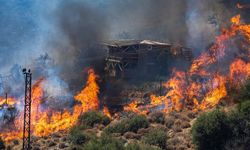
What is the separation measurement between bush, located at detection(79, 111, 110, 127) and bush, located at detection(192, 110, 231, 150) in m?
14.3

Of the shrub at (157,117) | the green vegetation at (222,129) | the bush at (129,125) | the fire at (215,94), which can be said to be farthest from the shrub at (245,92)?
the bush at (129,125)

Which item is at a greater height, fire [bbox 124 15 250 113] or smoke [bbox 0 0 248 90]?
smoke [bbox 0 0 248 90]

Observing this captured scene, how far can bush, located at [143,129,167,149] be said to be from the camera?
37.1 m

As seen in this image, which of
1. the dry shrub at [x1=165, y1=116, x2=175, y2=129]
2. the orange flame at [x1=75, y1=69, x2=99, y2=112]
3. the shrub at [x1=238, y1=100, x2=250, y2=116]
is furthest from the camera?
the orange flame at [x1=75, y1=69, x2=99, y2=112]

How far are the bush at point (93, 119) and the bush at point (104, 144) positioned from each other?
11.3 m

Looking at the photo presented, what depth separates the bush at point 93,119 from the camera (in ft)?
157

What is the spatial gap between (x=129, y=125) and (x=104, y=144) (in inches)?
326

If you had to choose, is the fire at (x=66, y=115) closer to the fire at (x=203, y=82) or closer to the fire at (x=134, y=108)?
the fire at (x=134, y=108)

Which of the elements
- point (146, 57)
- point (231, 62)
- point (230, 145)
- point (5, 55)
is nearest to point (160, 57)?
point (146, 57)

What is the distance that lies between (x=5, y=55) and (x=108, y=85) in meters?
43.3

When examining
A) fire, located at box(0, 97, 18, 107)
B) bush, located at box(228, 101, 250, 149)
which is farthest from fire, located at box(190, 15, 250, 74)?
fire, located at box(0, 97, 18, 107)

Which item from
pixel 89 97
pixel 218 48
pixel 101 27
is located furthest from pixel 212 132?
pixel 101 27

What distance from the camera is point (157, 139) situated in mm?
37219

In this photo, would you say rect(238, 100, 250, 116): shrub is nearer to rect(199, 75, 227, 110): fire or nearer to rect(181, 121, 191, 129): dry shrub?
rect(181, 121, 191, 129): dry shrub
